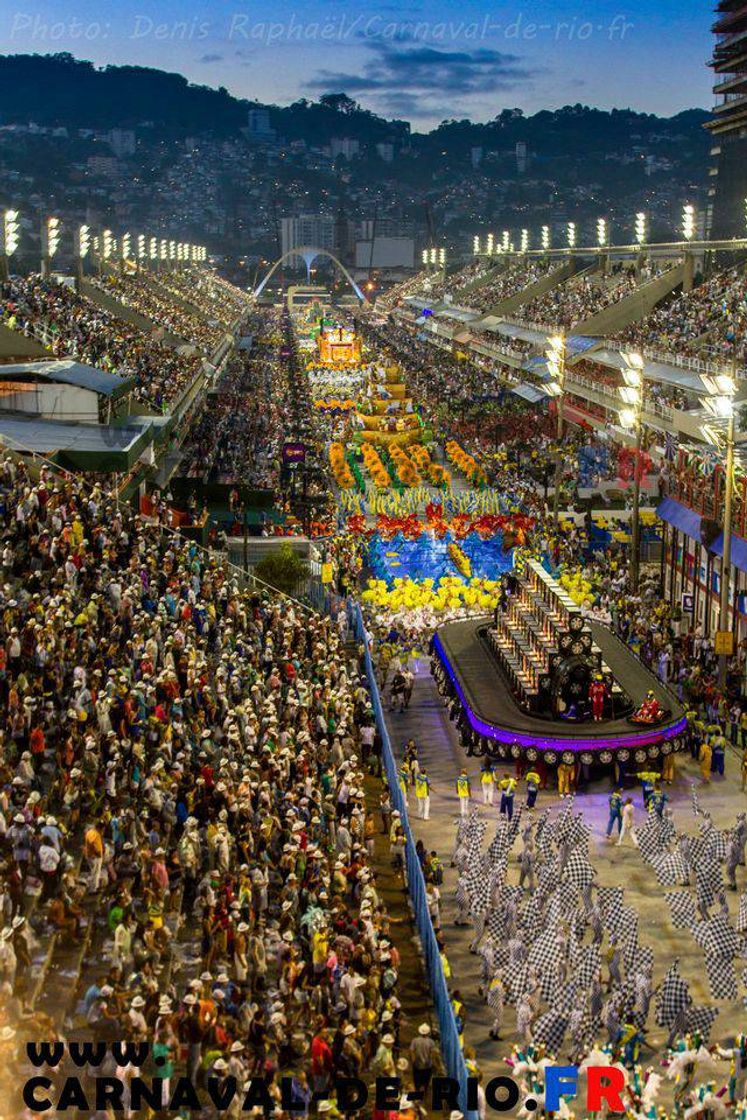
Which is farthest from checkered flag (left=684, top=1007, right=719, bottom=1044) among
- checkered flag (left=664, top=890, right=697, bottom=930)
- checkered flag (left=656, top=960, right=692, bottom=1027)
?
checkered flag (left=664, top=890, right=697, bottom=930)

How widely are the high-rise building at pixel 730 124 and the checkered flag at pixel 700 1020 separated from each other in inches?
2926

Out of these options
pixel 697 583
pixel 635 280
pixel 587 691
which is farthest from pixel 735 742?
pixel 635 280

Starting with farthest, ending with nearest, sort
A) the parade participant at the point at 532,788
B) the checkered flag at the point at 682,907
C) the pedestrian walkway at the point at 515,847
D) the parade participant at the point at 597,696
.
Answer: the parade participant at the point at 597,696
the parade participant at the point at 532,788
the checkered flag at the point at 682,907
the pedestrian walkway at the point at 515,847

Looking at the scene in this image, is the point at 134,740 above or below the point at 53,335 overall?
below

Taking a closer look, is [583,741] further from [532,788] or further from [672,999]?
[672,999]

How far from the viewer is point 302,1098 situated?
15422 mm

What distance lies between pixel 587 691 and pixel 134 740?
995cm

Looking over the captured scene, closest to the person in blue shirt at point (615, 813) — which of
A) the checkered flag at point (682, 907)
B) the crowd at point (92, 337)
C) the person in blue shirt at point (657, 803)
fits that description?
the person in blue shirt at point (657, 803)

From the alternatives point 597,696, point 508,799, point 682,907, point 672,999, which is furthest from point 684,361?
point 672,999

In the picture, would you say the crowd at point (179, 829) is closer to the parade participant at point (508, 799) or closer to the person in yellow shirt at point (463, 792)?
the person in yellow shirt at point (463, 792)

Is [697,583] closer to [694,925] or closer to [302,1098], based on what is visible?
[694,925]

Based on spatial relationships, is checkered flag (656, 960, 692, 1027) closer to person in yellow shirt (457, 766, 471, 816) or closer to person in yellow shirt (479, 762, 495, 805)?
person in yellow shirt (457, 766, 471, 816)

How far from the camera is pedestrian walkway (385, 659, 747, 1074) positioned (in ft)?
63.4

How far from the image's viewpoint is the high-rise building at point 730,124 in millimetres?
84062
